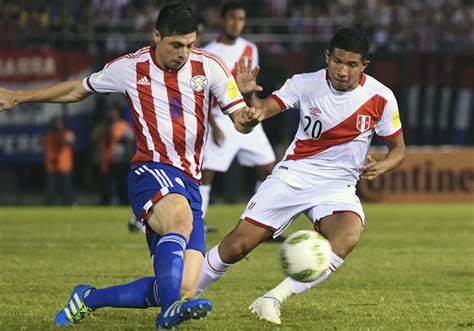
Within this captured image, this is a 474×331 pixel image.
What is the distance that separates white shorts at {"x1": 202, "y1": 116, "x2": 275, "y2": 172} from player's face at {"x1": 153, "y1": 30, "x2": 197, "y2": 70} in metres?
6.34

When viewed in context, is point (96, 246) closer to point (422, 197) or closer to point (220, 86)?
point (220, 86)

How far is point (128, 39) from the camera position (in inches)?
919

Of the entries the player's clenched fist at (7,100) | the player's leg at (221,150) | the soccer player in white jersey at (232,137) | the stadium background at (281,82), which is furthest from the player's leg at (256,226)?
the stadium background at (281,82)

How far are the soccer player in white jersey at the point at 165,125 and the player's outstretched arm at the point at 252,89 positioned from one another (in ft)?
0.69

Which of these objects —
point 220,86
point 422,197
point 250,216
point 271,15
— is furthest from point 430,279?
point 271,15

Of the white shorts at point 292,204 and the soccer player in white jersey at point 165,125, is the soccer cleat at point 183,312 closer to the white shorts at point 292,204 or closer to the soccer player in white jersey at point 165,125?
the soccer player in white jersey at point 165,125

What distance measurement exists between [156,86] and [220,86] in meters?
0.41

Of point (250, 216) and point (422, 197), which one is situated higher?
point (250, 216)

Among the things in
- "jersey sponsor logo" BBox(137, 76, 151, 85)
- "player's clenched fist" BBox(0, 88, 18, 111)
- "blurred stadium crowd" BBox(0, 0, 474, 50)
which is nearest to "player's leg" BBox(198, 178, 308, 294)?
"jersey sponsor logo" BBox(137, 76, 151, 85)

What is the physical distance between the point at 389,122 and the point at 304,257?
1418 millimetres

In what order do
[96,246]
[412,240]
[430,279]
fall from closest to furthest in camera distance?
[430,279]
[96,246]
[412,240]

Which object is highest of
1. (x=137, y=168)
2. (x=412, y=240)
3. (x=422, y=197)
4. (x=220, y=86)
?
(x=220, y=86)

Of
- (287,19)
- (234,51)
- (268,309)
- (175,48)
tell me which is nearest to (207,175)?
(234,51)

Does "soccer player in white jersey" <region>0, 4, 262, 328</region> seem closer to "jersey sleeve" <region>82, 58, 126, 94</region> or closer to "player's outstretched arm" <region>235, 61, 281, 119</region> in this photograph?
"jersey sleeve" <region>82, 58, 126, 94</region>
